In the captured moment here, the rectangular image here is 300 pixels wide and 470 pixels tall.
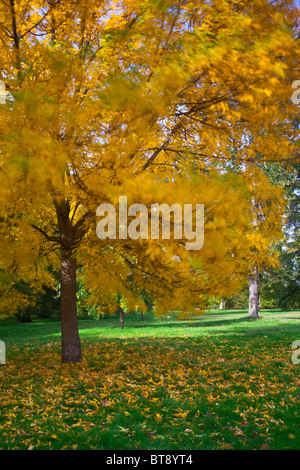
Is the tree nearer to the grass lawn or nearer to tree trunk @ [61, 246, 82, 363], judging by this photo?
tree trunk @ [61, 246, 82, 363]

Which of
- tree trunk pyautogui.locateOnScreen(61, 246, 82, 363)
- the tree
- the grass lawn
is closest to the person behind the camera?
the grass lawn

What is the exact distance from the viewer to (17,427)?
147 inches

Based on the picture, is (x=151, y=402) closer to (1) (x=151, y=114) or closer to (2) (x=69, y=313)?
(2) (x=69, y=313)

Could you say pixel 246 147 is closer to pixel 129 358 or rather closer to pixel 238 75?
pixel 238 75

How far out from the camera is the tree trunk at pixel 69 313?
6.61 metres

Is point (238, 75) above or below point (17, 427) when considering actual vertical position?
above

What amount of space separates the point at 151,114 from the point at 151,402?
3.37 m

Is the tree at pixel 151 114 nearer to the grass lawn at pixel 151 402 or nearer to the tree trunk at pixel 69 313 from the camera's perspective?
the tree trunk at pixel 69 313

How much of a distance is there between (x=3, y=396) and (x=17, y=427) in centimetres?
127

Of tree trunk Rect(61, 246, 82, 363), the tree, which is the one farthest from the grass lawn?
the tree

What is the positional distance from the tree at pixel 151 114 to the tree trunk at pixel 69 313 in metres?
0.93

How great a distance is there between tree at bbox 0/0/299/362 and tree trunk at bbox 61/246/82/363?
0.93 metres

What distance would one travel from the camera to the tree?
383cm
